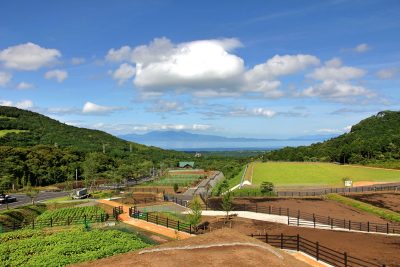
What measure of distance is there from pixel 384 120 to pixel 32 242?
151816 millimetres

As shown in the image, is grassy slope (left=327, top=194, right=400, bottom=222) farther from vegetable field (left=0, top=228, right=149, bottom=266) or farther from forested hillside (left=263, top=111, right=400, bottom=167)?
forested hillside (left=263, top=111, right=400, bottom=167)

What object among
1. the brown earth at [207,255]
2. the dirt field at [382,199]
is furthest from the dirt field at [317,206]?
the brown earth at [207,255]

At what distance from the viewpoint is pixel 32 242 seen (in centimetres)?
2523

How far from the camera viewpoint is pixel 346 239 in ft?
99.0

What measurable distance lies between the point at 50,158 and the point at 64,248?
68.2 metres

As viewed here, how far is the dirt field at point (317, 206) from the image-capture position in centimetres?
4188

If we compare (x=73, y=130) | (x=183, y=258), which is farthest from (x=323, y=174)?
(x=73, y=130)

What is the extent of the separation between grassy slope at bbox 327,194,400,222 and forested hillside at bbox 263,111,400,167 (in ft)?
146

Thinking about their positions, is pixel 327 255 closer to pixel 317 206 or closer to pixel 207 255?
pixel 207 255

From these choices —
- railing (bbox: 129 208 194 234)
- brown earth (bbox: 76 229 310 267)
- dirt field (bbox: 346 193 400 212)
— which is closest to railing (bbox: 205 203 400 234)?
railing (bbox: 129 208 194 234)

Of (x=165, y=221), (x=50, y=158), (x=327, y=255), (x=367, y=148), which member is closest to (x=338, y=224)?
(x=327, y=255)

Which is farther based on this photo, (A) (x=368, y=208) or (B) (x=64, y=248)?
(A) (x=368, y=208)

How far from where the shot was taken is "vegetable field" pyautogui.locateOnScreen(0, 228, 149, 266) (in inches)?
810

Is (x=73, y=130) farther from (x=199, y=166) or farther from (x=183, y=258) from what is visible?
(x=183, y=258)
